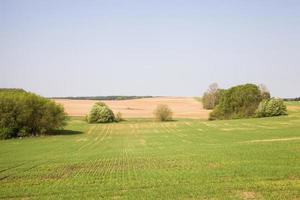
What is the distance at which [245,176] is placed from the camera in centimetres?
1994

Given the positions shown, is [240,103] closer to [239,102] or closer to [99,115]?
[239,102]

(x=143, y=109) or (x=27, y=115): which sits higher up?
(x=143, y=109)

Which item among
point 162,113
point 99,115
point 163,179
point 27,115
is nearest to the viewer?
point 163,179

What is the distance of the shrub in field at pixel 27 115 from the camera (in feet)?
216

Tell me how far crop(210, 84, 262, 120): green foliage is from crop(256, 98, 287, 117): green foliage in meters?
4.31

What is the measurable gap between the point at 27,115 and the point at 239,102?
5700 centimetres

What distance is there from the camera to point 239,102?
106m

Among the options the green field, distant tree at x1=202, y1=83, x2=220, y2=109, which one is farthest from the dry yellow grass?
the green field

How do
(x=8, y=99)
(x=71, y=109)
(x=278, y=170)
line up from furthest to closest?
(x=71, y=109)
(x=8, y=99)
(x=278, y=170)

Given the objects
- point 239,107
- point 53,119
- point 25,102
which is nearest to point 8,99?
point 25,102

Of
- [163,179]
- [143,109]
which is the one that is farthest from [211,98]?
[163,179]

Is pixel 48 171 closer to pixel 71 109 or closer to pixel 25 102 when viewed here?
pixel 25 102

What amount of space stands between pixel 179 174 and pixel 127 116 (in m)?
95.1

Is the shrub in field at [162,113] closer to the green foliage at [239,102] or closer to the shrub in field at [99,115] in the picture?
the green foliage at [239,102]
